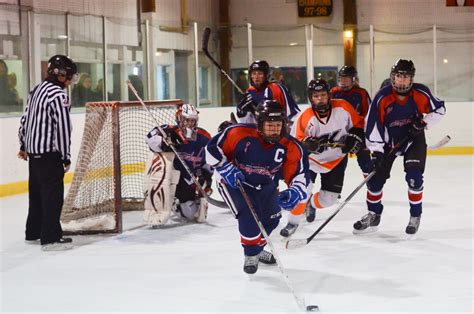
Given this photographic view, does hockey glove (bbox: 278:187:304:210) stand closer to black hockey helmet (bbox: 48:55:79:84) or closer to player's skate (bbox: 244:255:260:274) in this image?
player's skate (bbox: 244:255:260:274)

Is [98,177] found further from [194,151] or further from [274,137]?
[274,137]

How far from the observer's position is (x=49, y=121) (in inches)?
191

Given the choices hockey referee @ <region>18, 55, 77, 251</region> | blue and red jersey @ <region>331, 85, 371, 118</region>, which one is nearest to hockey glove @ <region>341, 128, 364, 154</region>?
blue and red jersey @ <region>331, 85, 371, 118</region>

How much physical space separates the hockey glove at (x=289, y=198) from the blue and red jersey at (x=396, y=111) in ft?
4.12

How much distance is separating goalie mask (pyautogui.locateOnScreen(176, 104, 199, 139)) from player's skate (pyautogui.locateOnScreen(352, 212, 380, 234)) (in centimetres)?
123

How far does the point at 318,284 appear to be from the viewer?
13.2 feet

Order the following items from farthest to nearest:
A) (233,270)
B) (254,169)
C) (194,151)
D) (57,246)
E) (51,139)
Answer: (194,151), (57,246), (51,139), (233,270), (254,169)

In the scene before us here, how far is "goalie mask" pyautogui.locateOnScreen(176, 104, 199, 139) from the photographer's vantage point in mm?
5609

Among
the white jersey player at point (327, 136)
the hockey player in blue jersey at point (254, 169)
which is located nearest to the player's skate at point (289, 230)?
the white jersey player at point (327, 136)

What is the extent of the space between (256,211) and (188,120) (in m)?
1.63

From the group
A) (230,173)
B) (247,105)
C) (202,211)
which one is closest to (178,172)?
(202,211)

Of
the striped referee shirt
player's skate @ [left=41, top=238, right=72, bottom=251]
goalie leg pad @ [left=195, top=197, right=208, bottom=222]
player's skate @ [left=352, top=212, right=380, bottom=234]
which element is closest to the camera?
the striped referee shirt

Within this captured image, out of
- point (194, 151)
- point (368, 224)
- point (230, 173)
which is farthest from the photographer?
point (194, 151)

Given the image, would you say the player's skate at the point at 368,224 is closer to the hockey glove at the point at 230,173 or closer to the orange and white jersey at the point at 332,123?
the orange and white jersey at the point at 332,123
